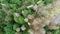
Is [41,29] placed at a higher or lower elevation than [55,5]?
lower

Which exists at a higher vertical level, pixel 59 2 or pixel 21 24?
pixel 59 2

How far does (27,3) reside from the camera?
3.95 ft

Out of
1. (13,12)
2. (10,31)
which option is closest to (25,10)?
(13,12)

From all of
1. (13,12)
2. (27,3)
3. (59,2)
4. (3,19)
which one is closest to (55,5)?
(59,2)

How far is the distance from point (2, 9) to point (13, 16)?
13 cm

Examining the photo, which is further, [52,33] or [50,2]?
[50,2]

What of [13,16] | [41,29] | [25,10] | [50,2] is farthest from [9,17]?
[50,2]

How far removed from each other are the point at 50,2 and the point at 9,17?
39cm

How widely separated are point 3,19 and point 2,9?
0.29 feet

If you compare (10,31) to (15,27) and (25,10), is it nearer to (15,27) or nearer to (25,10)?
(15,27)

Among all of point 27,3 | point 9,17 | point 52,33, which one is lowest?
point 52,33

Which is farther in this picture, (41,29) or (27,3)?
(27,3)

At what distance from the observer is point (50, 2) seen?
1225 mm

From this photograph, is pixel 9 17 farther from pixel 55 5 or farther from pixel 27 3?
pixel 55 5
